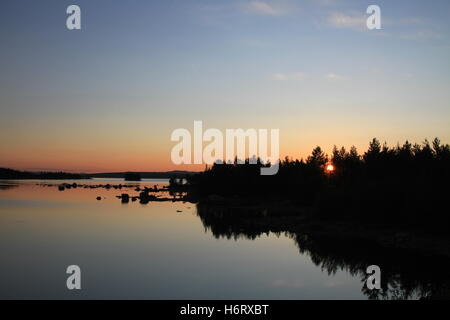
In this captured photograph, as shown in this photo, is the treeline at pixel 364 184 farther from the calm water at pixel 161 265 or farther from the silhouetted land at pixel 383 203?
the calm water at pixel 161 265

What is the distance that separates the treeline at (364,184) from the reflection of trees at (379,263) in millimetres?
8205

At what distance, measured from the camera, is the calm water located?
2681 centimetres

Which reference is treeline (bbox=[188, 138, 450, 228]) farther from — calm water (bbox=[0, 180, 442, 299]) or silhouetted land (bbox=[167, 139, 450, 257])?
calm water (bbox=[0, 180, 442, 299])

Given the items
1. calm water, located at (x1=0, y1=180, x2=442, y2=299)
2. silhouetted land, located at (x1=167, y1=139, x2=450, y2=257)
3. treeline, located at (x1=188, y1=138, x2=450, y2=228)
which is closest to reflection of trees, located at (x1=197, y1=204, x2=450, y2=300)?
calm water, located at (x1=0, y1=180, x2=442, y2=299)

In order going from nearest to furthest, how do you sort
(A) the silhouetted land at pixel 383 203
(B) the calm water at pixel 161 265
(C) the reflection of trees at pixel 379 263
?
(B) the calm water at pixel 161 265, (C) the reflection of trees at pixel 379 263, (A) the silhouetted land at pixel 383 203

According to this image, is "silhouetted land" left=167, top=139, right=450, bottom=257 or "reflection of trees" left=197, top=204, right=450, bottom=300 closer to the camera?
"reflection of trees" left=197, top=204, right=450, bottom=300

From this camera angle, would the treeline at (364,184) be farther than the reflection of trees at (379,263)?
Yes

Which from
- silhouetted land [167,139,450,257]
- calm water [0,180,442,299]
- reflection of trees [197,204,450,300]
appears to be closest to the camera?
calm water [0,180,442,299]

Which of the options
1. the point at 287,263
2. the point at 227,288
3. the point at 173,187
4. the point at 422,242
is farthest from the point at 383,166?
the point at 173,187

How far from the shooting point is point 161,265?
34.7 meters

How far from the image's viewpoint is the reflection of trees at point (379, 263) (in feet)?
90.1

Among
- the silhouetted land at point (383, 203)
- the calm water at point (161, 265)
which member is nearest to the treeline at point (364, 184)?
the silhouetted land at point (383, 203)

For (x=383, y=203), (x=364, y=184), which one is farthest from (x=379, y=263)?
(x=364, y=184)

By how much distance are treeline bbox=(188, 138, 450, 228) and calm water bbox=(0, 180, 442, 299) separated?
1248 centimetres
